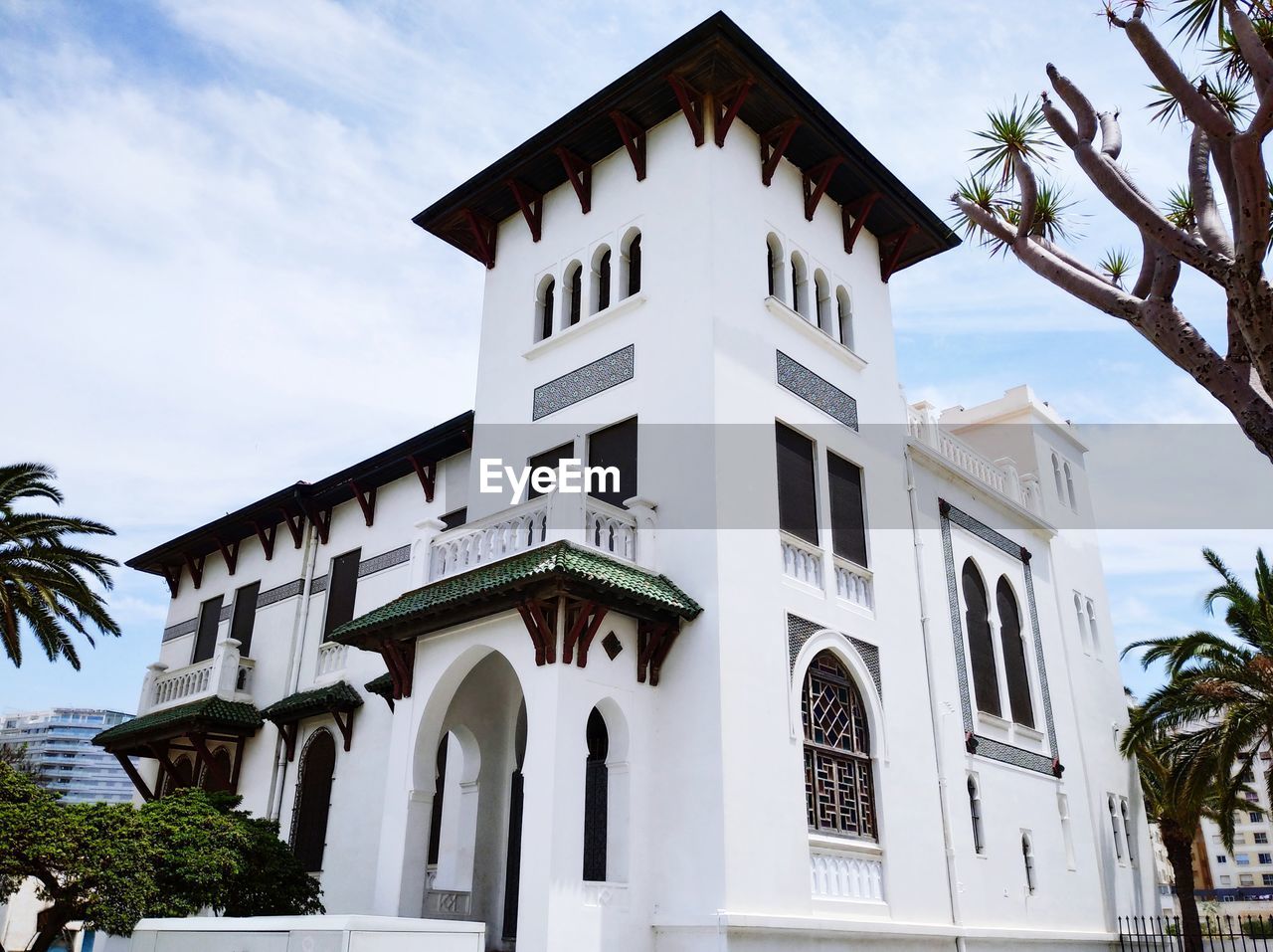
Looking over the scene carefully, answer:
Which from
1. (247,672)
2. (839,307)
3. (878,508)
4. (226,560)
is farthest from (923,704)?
(226,560)

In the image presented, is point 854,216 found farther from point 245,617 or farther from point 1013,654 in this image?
point 245,617

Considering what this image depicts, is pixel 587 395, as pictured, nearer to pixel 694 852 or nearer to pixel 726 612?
pixel 726 612

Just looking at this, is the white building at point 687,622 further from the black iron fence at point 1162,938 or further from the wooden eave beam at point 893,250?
the black iron fence at point 1162,938

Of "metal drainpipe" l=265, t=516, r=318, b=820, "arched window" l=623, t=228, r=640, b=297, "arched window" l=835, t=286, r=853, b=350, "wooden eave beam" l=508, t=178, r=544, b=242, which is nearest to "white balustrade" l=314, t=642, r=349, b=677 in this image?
"metal drainpipe" l=265, t=516, r=318, b=820

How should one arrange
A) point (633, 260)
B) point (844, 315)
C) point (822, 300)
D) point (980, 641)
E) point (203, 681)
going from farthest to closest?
point (203, 681)
point (980, 641)
point (844, 315)
point (822, 300)
point (633, 260)

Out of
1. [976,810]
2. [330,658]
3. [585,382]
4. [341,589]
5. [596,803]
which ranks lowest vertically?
[596,803]

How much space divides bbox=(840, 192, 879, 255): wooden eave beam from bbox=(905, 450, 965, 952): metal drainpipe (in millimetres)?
3164

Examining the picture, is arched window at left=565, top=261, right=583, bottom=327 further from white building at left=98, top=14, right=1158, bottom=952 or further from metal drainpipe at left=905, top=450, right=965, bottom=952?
metal drainpipe at left=905, top=450, right=965, bottom=952

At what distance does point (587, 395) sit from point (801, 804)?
5.44 meters

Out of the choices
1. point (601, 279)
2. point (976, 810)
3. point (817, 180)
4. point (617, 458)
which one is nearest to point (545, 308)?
point (601, 279)

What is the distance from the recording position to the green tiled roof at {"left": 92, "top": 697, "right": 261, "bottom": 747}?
16.7 m

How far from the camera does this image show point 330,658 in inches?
666

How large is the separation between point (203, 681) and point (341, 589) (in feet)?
9.52

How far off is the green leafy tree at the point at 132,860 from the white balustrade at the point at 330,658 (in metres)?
4.54
